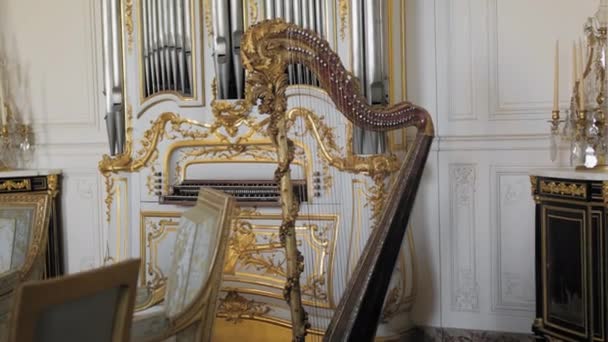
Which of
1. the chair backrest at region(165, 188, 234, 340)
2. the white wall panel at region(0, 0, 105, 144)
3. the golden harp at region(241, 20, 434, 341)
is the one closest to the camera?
the golden harp at region(241, 20, 434, 341)

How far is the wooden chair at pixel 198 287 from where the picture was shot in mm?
2096

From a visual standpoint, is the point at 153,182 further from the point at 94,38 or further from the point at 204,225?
the point at 204,225

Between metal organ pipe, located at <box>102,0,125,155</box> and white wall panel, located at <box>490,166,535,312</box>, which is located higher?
metal organ pipe, located at <box>102,0,125,155</box>

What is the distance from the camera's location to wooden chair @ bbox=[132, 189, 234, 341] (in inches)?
82.5

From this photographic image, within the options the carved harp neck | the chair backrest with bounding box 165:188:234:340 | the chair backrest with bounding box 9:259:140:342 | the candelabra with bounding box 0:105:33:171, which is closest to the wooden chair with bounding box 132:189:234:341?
the chair backrest with bounding box 165:188:234:340

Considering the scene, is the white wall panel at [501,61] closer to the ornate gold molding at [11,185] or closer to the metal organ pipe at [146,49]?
the metal organ pipe at [146,49]

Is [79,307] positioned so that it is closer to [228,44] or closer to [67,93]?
[228,44]

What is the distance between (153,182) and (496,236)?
6.15 ft

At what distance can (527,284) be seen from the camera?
3350 mm

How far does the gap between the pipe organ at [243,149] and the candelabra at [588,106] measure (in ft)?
2.62

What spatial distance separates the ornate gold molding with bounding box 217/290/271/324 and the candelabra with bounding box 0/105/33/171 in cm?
179

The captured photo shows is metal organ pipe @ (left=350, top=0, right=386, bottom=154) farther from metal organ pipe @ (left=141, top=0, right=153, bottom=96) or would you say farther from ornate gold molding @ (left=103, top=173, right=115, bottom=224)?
ornate gold molding @ (left=103, top=173, right=115, bottom=224)

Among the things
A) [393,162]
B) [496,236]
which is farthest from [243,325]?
[496,236]

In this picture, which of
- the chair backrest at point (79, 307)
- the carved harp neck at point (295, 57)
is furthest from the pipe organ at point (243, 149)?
the chair backrest at point (79, 307)
